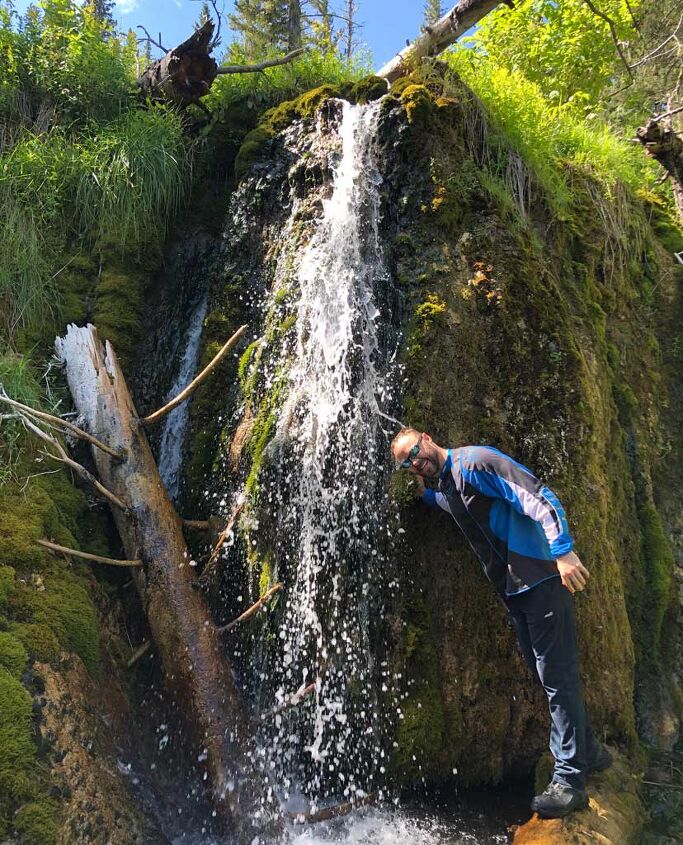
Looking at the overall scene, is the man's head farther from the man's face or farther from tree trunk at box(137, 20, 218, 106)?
tree trunk at box(137, 20, 218, 106)

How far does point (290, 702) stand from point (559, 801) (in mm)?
1411

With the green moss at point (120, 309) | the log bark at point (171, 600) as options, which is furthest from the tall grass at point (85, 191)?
the log bark at point (171, 600)

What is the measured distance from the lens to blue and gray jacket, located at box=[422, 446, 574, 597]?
8.82ft

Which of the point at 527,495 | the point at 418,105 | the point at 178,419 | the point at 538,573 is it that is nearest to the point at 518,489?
the point at 527,495

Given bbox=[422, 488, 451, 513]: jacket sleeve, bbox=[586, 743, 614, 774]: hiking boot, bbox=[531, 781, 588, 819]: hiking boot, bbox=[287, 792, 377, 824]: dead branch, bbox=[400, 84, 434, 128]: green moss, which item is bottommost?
bbox=[586, 743, 614, 774]: hiking boot

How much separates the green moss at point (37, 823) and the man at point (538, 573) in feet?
7.02

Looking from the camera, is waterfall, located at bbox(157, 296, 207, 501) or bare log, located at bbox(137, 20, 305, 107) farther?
bare log, located at bbox(137, 20, 305, 107)

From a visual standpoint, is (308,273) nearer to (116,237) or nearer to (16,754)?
(116,237)

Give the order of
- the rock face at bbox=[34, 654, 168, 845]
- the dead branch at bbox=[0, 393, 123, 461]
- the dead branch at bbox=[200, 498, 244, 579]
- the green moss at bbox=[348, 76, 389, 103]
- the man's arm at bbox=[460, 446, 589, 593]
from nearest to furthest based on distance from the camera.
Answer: the rock face at bbox=[34, 654, 168, 845], the man's arm at bbox=[460, 446, 589, 593], the dead branch at bbox=[0, 393, 123, 461], the dead branch at bbox=[200, 498, 244, 579], the green moss at bbox=[348, 76, 389, 103]

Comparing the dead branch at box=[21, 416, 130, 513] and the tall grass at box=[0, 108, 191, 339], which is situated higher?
the tall grass at box=[0, 108, 191, 339]

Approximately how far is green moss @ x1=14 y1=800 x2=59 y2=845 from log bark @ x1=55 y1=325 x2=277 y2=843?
0.89 metres

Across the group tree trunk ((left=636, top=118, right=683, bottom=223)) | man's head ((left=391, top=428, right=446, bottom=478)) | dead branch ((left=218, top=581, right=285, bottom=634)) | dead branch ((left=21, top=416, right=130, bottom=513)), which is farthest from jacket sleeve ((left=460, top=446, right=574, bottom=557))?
tree trunk ((left=636, top=118, right=683, bottom=223))

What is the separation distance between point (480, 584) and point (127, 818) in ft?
6.98

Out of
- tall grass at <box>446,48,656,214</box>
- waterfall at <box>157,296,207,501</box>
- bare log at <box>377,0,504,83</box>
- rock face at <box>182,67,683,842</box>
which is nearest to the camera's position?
rock face at <box>182,67,683,842</box>
